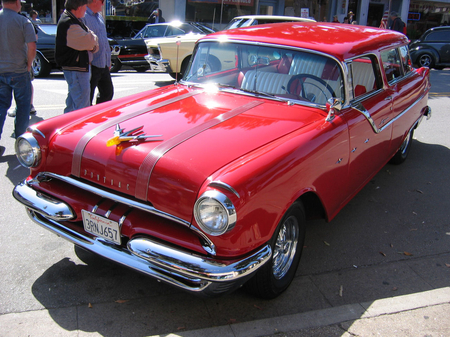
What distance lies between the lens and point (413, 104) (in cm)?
509

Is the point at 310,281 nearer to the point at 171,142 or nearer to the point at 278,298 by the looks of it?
the point at 278,298

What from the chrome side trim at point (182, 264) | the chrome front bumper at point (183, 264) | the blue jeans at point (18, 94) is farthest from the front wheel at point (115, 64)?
the chrome side trim at point (182, 264)

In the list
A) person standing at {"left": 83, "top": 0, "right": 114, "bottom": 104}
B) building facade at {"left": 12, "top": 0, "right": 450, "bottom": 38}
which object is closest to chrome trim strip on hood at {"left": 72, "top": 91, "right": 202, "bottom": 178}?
person standing at {"left": 83, "top": 0, "right": 114, "bottom": 104}

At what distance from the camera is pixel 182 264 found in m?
2.34

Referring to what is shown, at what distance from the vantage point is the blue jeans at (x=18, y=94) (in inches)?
205

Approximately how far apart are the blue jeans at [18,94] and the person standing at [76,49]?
49 centimetres

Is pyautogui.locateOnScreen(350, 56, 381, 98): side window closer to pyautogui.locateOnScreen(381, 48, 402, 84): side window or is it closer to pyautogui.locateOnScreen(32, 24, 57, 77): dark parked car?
pyautogui.locateOnScreen(381, 48, 402, 84): side window

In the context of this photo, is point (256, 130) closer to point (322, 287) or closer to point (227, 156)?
point (227, 156)

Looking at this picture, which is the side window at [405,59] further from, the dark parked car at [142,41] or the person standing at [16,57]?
the dark parked car at [142,41]

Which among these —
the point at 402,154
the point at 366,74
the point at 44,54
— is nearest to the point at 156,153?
the point at 366,74

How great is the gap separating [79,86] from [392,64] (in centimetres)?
376

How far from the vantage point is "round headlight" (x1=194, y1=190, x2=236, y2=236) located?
2254 mm

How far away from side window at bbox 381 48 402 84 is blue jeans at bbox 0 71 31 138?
419 centimetres

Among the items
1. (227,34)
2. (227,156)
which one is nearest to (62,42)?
(227,34)
